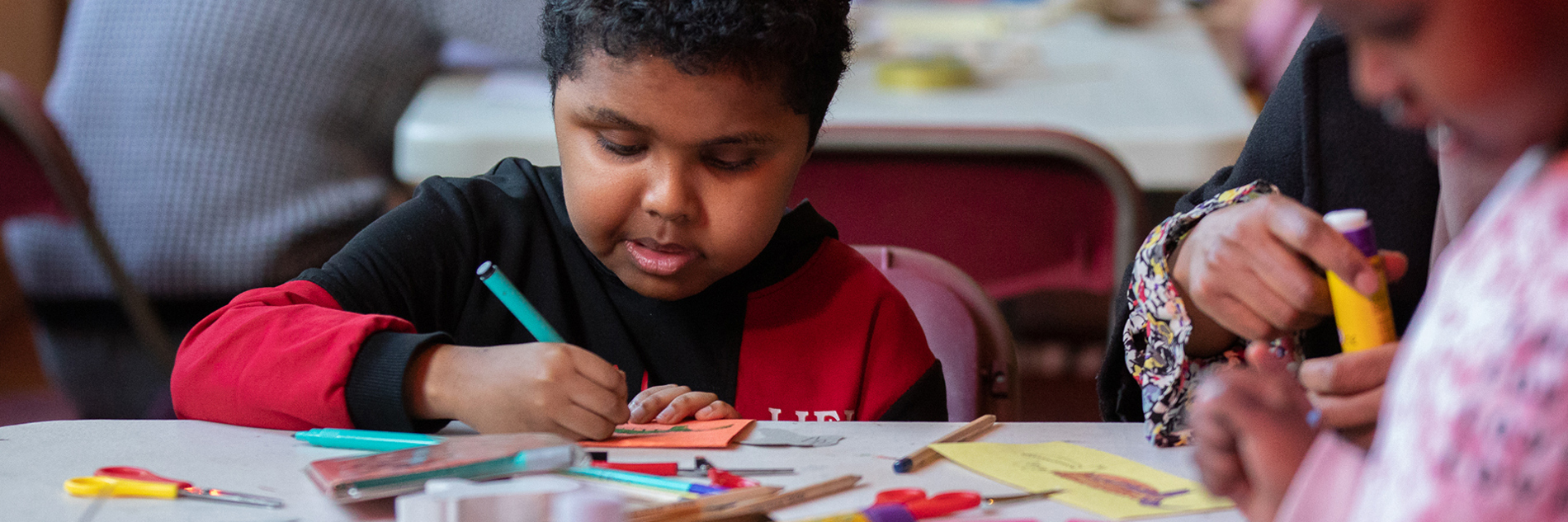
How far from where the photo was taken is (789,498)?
0.66 meters

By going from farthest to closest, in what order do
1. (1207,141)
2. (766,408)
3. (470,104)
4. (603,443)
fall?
(470,104), (1207,141), (766,408), (603,443)

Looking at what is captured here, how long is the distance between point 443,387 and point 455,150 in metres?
1.03

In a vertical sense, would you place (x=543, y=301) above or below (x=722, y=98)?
below

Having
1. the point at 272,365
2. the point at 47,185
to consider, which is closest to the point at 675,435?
the point at 272,365

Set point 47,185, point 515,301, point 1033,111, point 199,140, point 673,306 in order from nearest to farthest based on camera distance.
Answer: point 515,301 < point 673,306 < point 47,185 < point 199,140 < point 1033,111

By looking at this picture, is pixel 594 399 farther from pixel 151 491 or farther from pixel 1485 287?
pixel 1485 287

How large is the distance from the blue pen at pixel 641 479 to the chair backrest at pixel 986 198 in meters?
0.70

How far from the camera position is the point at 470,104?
6.57 feet

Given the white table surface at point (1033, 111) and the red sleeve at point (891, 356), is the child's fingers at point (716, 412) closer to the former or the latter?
the red sleeve at point (891, 356)

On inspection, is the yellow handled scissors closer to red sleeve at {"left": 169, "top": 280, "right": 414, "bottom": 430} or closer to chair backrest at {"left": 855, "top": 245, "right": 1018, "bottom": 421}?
red sleeve at {"left": 169, "top": 280, "right": 414, "bottom": 430}

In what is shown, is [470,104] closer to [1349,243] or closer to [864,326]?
[864,326]

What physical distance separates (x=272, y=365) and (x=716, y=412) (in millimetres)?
289

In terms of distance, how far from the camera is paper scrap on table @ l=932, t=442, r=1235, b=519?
0.68 m

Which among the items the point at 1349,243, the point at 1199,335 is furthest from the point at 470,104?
the point at 1349,243
